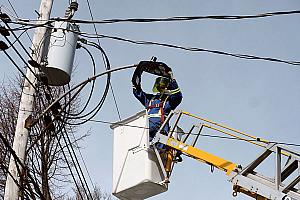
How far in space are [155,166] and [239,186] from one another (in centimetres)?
152

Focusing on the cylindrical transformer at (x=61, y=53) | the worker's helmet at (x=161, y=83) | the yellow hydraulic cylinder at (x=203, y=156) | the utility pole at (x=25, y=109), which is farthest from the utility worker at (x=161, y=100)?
the utility pole at (x=25, y=109)

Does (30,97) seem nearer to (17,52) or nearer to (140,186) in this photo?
(17,52)

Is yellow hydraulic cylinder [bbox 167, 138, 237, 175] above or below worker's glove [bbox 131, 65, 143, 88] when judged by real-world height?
below

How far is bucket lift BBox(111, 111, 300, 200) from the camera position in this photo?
7.84 metres

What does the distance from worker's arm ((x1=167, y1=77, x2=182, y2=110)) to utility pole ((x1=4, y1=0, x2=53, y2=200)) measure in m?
2.59

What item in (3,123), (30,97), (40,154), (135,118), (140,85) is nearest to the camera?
(30,97)

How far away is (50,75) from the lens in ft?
27.1

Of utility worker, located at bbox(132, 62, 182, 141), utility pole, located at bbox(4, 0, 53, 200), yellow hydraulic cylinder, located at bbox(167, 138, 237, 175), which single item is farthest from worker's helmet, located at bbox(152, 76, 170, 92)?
utility pole, located at bbox(4, 0, 53, 200)

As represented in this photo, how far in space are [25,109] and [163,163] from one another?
8.57 ft

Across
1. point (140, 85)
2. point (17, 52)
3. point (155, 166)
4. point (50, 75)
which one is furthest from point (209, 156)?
point (17, 52)

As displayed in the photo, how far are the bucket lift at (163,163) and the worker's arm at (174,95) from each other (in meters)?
0.31

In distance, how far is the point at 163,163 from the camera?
9.18 metres

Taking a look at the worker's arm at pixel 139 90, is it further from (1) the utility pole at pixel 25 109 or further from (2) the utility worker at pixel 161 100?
(1) the utility pole at pixel 25 109

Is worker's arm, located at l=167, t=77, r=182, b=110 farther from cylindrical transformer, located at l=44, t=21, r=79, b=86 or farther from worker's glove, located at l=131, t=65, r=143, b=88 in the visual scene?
cylindrical transformer, located at l=44, t=21, r=79, b=86
